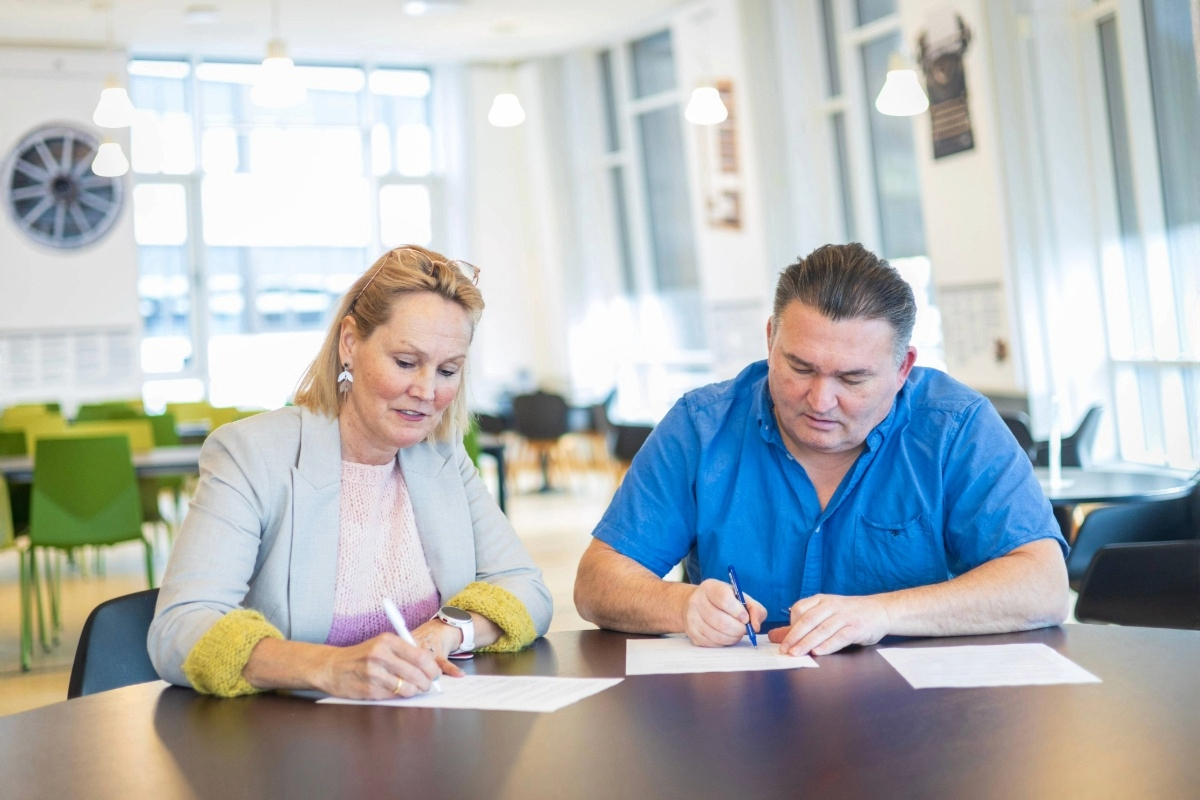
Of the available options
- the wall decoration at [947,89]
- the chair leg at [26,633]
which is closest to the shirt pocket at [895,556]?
the chair leg at [26,633]

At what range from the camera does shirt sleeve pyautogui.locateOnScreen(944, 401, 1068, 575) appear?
1.98 meters

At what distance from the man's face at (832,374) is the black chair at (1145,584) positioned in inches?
47.7

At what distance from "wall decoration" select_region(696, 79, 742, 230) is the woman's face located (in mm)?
7547

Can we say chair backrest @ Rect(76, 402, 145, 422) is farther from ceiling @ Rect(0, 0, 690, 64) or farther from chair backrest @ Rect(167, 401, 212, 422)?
ceiling @ Rect(0, 0, 690, 64)

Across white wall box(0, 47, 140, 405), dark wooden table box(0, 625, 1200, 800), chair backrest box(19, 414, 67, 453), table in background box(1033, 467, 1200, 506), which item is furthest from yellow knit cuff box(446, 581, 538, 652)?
white wall box(0, 47, 140, 405)

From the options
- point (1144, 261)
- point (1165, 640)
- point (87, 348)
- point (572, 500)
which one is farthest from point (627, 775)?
point (87, 348)

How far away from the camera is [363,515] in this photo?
6.79 feet

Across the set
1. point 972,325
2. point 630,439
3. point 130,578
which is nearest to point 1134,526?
point 630,439

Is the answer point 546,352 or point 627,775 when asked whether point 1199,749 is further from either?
point 546,352

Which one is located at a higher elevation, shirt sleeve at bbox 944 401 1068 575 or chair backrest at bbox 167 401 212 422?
chair backrest at bbox 167 401 212 422

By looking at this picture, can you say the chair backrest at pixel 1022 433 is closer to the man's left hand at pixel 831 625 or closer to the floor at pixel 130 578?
the floor at pixel 130 578

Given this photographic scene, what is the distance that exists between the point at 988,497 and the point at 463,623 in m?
0.88

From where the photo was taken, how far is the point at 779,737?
135 cm

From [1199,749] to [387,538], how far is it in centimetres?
129
